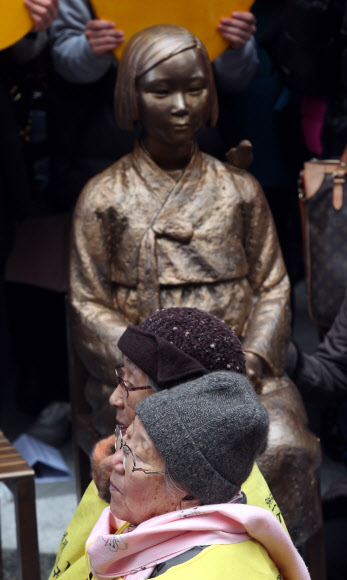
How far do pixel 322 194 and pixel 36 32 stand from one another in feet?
4.19

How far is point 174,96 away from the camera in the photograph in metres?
2.91

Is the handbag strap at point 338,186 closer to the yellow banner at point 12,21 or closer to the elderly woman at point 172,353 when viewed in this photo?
the yellow banner at point 12,21

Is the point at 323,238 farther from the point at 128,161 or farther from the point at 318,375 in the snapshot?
the point at 128,161

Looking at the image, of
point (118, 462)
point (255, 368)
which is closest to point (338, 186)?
point (255, 368)

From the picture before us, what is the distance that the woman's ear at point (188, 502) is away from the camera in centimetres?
164

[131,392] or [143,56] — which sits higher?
[143,56]

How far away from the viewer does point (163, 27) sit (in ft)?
9.79

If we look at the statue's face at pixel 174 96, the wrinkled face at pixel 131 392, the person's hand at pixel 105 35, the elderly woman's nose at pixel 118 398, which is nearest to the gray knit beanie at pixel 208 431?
the wrinkled face at pixel 131 392

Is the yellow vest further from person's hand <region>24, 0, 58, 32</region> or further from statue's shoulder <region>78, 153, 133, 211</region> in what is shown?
person's hand <region>24, 0, 58, 32</region>

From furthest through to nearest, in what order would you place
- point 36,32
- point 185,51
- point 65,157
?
point 65,157 → point 36,32 → point 185,51

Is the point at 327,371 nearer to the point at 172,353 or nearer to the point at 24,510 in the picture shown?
the point at 24,510

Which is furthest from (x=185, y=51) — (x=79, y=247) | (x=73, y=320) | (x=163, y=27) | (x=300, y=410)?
(x=300, y=410)

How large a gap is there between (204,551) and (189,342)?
15.9 inches

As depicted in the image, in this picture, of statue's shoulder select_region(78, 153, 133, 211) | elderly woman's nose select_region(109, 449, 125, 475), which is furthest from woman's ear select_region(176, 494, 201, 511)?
statue's shoulder select_region(78, 153, 133, 211)
